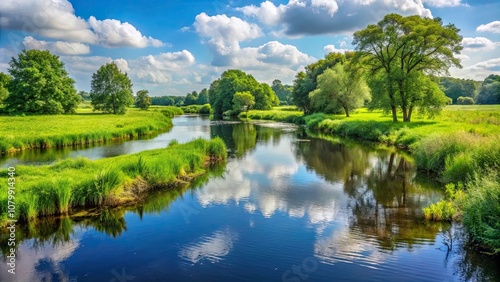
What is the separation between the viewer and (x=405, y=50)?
33938mm

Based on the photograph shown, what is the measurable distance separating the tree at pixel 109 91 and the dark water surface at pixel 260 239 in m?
55.6

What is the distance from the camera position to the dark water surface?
8.08 meters

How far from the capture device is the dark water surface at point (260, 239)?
26.5 feet

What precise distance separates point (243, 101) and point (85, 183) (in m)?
72.4

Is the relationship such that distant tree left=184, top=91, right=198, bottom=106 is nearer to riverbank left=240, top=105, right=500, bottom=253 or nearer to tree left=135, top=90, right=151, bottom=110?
Result: tree left=135, top=90, right=151, bottom=110

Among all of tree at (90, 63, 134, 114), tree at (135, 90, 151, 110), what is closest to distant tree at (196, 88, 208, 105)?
tree at (135, 90, 151, 110)

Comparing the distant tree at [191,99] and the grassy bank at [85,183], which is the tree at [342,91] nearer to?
the grassy bank at [85,183]

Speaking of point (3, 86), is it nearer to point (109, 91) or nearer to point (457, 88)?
point (109, 91)

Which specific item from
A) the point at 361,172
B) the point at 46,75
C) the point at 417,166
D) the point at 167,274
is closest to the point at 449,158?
the point at 417,166

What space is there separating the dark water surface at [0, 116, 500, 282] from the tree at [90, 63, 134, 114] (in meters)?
55.6

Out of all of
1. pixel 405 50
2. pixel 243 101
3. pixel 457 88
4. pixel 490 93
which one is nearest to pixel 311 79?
pixel 243 101

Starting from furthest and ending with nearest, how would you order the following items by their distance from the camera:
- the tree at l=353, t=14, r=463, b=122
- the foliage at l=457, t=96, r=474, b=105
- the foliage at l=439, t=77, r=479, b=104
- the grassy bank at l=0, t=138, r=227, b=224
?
the foliage at l=439, t=77, r=479, b=104, the foliage at l=457, t=96, r=474, b=105, the tree at l=353, t=14, r=463, b=122, the grassy bank at l=0, t=138, r=227, b=224

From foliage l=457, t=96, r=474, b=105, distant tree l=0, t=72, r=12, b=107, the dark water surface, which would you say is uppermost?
distant tree l=0, t=72, r=12, b=107

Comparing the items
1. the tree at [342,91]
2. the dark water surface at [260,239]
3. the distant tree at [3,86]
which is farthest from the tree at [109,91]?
the dark water surface at [260,239]
